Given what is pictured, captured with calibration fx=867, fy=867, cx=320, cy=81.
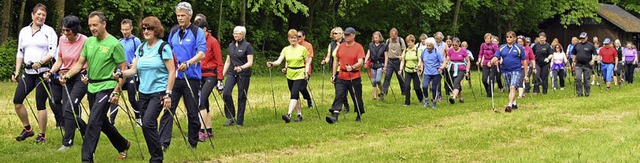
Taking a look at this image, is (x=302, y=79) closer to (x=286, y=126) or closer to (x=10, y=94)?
(x=286, y=126)

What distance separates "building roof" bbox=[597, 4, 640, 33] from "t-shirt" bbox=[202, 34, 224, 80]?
156 ft

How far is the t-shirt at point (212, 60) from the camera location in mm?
12117

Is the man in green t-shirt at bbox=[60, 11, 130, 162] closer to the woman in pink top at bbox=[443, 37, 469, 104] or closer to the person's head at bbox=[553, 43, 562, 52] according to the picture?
the woman in pink top at bbox=[443, 37, 469, 104]

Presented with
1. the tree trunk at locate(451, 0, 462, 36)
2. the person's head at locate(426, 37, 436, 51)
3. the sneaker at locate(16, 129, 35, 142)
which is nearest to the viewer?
the sneaker at locate(16, 129, 35, 142)

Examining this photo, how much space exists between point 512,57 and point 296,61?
5.19 meters

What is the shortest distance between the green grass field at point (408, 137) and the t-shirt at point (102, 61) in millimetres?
1037

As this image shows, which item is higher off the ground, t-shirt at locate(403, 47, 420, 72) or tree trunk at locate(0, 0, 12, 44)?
tree trunk at locate(0, 0, 12, 44)

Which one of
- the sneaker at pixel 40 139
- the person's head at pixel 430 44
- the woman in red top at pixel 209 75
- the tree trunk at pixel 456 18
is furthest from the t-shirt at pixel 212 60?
the tree trunk at pixel 456 18

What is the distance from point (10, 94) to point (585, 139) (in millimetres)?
14514

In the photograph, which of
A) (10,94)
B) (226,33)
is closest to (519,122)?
(10,94)

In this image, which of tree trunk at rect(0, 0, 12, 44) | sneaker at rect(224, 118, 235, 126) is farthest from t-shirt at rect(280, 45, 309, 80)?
tree trunk at rect(0, 0, 12, 44)

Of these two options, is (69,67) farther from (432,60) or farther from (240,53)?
(432,60)

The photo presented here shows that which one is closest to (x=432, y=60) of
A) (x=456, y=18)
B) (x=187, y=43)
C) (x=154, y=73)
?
(x=187, y=43)

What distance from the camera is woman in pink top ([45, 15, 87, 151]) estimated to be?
10.0 metres
